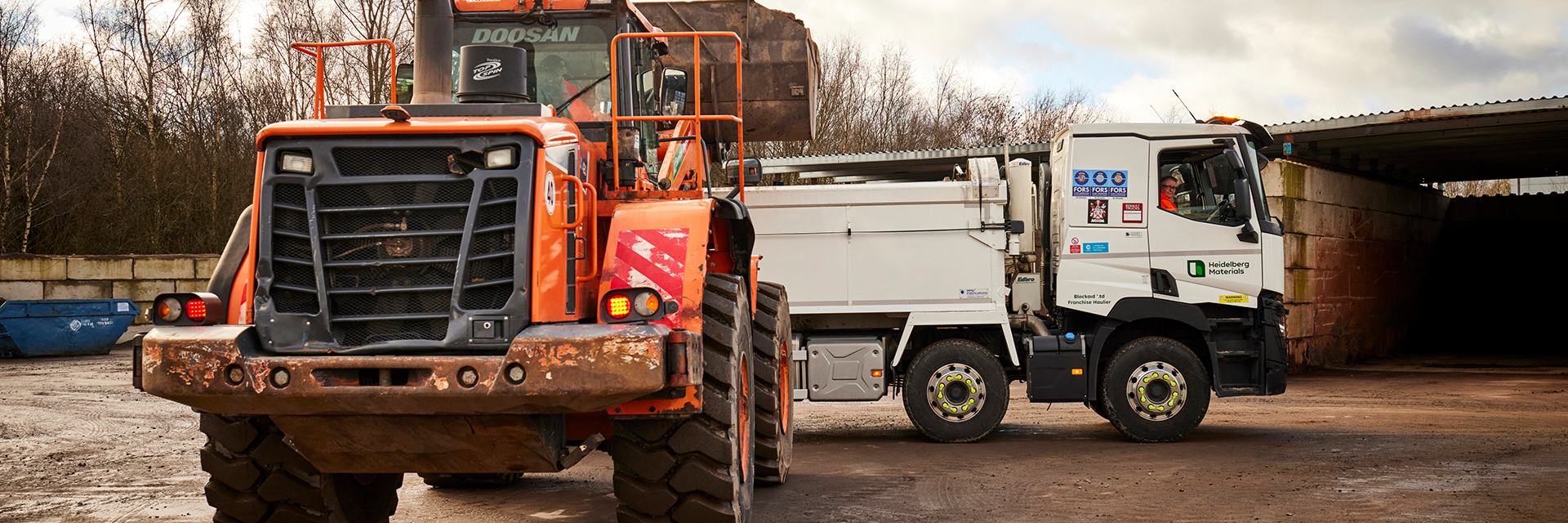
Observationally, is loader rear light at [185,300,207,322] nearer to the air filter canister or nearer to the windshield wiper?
the air filter canister

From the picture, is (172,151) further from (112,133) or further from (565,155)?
(565,155)

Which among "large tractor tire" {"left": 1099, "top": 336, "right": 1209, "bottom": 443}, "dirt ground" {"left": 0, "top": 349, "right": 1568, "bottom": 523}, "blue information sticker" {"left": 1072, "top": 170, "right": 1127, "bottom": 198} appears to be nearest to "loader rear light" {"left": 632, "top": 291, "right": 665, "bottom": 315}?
"dirt ground" {"left": 0, "top": 349, "right": 1568, "bottom": 523}

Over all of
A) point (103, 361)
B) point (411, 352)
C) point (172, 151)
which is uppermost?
point (172, 151)

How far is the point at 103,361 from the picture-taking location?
750 inches

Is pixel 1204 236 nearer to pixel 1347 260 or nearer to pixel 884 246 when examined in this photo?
pixel 884 246

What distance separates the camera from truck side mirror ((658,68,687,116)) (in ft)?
22.5

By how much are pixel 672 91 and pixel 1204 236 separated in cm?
506

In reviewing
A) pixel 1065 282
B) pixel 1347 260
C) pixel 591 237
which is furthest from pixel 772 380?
pixel 1347 260

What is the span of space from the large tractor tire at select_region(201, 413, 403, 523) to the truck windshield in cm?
235

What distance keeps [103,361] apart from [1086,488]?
58.0 feet

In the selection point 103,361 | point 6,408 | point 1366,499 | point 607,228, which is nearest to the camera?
point 607,228

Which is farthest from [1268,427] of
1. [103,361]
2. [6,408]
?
[103,361]

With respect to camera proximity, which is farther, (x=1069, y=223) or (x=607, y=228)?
(x=1069, y=223)

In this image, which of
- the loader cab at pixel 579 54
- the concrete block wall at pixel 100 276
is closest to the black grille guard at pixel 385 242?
the loader cab at pixel 579 54
